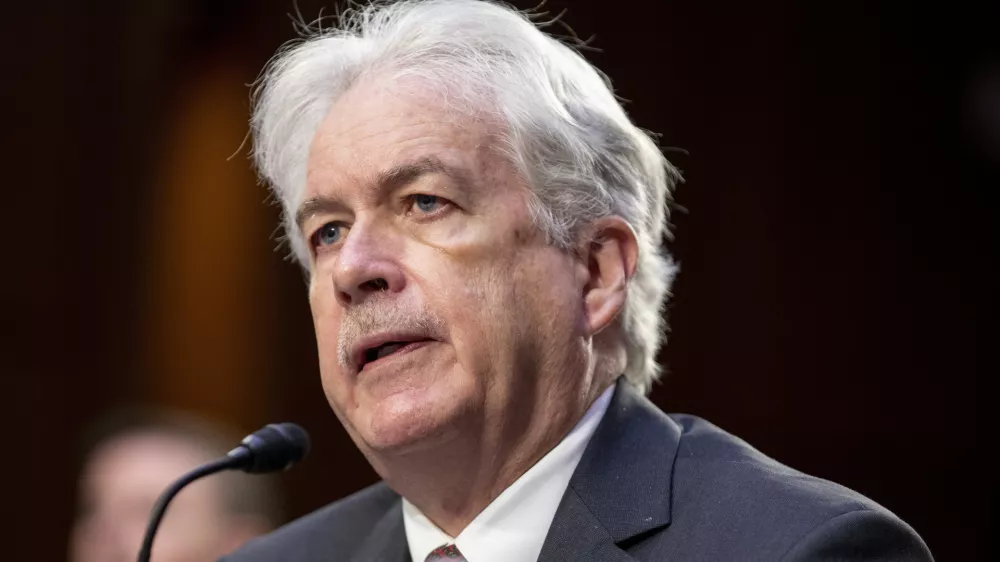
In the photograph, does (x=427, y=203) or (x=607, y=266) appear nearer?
(x=427, y=203)

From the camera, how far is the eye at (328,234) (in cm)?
204

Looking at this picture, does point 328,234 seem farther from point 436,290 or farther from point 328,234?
point 436,290

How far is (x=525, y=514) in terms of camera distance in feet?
6.14

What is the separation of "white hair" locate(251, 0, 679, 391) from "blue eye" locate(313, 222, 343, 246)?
0.58 ft

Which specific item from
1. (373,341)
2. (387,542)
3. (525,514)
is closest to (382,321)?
(373,341)

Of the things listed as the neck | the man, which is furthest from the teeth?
the man

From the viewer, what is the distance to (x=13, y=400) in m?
4.33

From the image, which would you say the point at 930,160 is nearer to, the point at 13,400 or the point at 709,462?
the point at 709,462

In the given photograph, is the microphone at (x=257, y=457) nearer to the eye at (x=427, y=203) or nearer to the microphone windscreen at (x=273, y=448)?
the microphone windscreen at (x=273, y=448)

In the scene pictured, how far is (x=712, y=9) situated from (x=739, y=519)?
118 inches

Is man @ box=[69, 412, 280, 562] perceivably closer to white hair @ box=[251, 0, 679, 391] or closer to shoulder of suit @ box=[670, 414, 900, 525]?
white hair @ box=[251, 0, 679, 391]

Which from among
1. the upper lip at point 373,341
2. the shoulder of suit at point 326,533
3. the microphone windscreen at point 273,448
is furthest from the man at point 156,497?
the upper lip at point 373,341

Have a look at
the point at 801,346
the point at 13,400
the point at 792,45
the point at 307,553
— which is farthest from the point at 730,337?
the point at 13,400

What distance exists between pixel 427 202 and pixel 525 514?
0.55 metres
